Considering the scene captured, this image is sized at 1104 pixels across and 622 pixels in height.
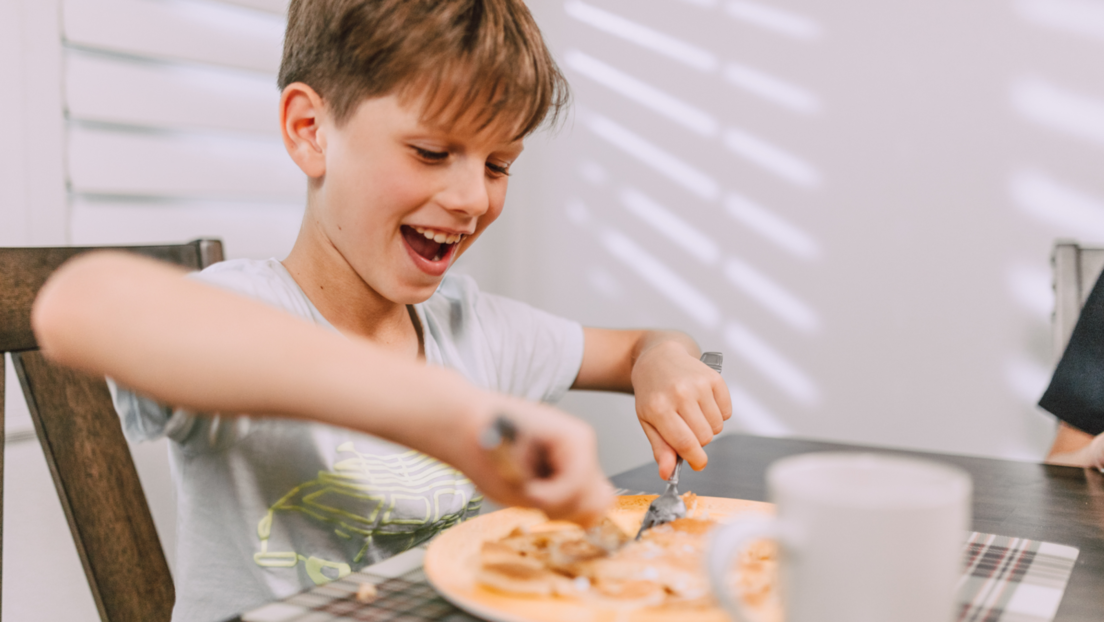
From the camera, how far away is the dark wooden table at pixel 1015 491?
1.92ft

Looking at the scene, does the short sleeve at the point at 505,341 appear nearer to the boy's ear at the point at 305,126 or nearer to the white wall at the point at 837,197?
the boy's ear at the point at 305,126

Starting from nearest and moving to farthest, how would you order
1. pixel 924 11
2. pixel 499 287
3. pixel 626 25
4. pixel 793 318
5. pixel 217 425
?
pixel 217 425
pixel 924 11
pixel 793 318
pixel 626 25
pixel 499 287

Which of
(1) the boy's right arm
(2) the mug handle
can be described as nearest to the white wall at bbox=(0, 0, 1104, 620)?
(1) the boy's right arm

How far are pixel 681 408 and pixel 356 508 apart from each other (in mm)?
327

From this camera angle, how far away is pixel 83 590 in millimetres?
1194

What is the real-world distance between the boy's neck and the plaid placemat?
386mm

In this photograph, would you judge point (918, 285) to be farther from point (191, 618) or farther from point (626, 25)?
point (191, 618)

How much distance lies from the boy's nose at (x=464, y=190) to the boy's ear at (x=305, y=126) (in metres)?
0.14

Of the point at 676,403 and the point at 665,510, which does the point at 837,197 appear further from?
the point at 665,510

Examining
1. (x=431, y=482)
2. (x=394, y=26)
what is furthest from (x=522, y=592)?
(x=394, y=26)

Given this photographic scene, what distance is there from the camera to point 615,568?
504 mm

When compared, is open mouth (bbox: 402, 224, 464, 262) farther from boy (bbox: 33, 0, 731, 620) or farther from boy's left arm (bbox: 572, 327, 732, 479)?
boy's left arm (bbox: 572, 327, 732, 479)

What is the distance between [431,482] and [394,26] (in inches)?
17.5

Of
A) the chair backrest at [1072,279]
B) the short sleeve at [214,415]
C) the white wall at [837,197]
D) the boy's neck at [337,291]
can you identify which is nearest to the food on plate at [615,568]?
the short sleeve at [214,415]
